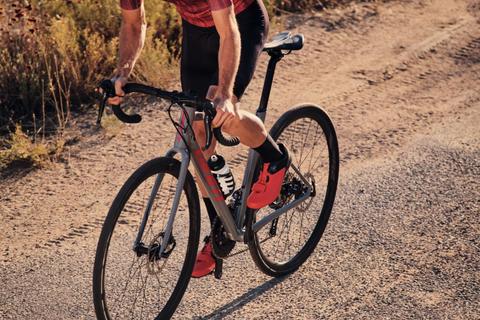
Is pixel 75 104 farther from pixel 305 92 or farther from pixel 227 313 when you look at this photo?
pixel 227 313

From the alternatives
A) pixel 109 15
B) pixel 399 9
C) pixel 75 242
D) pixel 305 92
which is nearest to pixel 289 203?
pixel 75 242

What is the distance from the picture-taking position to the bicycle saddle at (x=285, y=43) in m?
4.69

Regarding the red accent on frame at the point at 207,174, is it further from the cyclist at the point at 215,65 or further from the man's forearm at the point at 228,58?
the man's forearm at the point at 228,58

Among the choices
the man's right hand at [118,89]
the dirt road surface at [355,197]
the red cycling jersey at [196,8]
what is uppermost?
the red cycling jersey at [196,8]

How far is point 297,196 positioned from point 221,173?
0.75 metres

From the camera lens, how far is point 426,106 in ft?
24.4

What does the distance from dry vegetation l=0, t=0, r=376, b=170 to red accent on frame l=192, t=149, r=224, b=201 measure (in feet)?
7.61

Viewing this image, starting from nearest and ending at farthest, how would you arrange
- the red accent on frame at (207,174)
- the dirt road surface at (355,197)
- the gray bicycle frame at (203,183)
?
1. the gray bicycle frame at (203,183)
2. the red accent on frame at (207,174)
3. the dirt road surface at (355,197)

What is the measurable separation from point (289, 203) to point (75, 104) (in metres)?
2.76

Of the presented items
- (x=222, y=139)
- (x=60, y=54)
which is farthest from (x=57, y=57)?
(x=222, y=139)

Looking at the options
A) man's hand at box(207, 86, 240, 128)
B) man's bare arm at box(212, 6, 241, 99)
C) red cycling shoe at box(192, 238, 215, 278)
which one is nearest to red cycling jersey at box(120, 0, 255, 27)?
man's bare arm at box(212, 6, 241, 99)

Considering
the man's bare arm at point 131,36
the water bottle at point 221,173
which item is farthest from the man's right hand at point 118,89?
the water bottle at point 221,173

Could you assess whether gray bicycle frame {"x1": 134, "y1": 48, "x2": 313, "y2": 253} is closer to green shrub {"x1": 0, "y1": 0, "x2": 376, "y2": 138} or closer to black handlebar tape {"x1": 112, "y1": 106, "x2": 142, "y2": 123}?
black handlebar tape {"x1": 112, "y1": 106, "x2": 142, "y2": 123}

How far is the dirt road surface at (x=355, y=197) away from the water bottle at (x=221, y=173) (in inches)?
27.2
